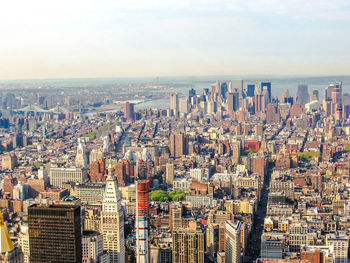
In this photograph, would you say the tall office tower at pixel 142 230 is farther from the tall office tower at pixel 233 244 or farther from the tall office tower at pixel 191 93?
the tall office tower at pixel 191 93

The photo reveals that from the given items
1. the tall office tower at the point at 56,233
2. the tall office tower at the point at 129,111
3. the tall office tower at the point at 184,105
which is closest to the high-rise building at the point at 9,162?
the tall office tower at the point at 129,111

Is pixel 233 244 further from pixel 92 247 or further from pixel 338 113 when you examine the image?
pixel 338 113

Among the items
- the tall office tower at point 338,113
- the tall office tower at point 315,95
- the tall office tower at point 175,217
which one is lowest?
the tall office tower at point 175,217

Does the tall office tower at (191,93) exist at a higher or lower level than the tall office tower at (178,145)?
higher

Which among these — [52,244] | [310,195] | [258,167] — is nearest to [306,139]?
[258,167]

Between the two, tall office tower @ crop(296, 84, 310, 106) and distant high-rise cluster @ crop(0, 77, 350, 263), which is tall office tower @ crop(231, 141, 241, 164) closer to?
distant high-rise cluster @ crop(0, 77, 350, 263)

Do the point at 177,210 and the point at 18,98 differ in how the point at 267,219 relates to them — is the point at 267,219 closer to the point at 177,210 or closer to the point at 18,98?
the point at 177,210
